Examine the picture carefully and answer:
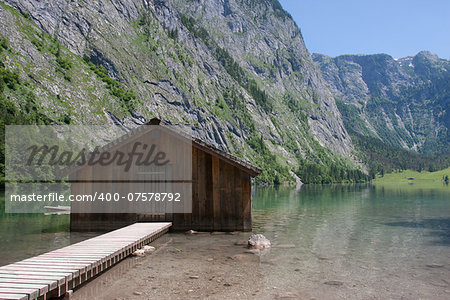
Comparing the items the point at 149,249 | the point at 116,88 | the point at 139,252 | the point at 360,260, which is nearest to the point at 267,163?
the point at 116,88

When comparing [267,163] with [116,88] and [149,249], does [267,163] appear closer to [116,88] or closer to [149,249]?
[116,88]

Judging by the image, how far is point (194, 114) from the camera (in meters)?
138

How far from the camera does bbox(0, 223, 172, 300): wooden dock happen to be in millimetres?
8219

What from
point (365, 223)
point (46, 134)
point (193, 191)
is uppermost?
point (46, 134)

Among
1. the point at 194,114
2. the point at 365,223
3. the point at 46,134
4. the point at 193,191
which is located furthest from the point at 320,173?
the point at 193,191

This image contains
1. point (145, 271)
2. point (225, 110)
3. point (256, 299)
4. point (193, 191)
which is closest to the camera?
point (256, 299)

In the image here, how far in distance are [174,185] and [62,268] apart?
1095cm

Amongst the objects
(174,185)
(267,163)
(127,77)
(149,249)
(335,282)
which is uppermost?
(127,77)

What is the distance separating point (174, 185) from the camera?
20.7m

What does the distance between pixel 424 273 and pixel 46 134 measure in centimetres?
8146

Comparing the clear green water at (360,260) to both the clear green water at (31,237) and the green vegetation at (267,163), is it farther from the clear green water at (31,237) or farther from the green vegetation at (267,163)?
the green vegetation at (267,163)

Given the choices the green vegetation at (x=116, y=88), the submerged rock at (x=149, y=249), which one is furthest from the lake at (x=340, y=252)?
the green vegetation at (x=116, y=88)

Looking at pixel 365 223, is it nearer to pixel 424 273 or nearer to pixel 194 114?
pixel 424 273

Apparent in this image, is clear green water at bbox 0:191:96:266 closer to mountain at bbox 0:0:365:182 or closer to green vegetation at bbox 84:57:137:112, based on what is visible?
mountain at bbox 0:0:365:182
